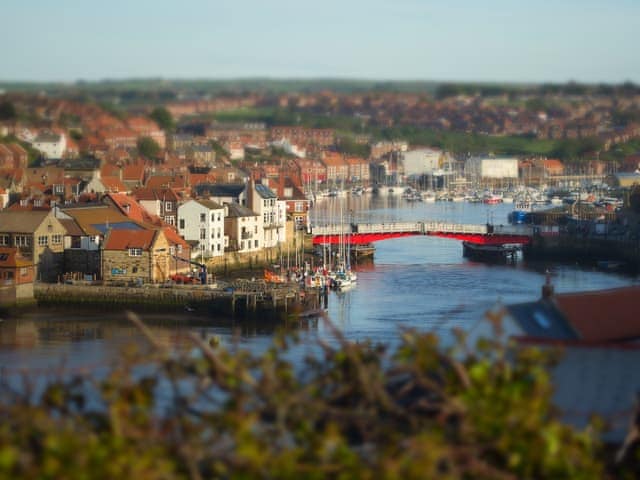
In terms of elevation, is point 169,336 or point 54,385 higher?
point 54,385

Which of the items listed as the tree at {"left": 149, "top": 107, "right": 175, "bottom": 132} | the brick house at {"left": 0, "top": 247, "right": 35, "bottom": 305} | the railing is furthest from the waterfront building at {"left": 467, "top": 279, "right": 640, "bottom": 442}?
the tree at {"left": 149, "top": 107, "right": 175, "bottom": 132}

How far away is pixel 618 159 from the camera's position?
143 feet

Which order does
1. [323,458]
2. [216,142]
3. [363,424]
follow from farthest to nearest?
[216,142], [363,424], [323,458]

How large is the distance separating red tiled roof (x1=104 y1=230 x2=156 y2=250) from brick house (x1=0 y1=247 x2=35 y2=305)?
0.96 meters

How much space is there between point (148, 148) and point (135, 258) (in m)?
23.5

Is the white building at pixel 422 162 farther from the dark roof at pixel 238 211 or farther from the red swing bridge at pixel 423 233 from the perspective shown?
the dark roof at pixel 238 211

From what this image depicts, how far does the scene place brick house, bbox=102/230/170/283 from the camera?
57.2ft

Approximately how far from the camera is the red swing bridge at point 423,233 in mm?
23953

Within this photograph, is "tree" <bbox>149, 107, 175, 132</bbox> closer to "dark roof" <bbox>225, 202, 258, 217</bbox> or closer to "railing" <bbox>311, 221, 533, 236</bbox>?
"railing" <bbox>311, 221, 533, 236</bbox>

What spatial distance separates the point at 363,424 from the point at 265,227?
1582 cm

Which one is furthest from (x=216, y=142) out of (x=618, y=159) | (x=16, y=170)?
(x=16, y=170)

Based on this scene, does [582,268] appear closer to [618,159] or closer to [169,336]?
[169,336]

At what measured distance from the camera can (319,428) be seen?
6.88 meters

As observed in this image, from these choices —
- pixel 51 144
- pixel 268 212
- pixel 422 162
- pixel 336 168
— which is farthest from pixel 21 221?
pixel 422 162
